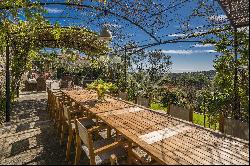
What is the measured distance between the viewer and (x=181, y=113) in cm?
459

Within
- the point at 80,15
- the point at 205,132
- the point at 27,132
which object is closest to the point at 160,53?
the point at 80,15

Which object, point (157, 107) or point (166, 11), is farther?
point (157, 107)

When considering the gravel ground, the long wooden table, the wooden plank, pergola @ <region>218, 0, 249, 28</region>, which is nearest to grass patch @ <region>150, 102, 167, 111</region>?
the gravel ground

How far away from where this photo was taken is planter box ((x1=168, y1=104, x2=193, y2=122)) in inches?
172

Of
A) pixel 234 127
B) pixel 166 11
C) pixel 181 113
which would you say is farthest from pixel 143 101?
pixel 234 127

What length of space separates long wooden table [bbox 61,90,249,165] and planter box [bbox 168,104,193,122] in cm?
50

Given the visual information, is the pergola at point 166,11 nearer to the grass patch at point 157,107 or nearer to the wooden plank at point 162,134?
the wooden plank at point 162,134

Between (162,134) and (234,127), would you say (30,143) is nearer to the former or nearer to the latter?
(162,134)

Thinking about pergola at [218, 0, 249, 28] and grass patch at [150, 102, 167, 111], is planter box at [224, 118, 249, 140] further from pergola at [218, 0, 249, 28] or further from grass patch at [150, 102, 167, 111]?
grass patch at [150, 102, 167, 111]

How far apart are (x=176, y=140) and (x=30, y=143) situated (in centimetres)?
354

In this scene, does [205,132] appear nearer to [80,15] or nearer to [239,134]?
[239,134]

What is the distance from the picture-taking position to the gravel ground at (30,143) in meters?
4.34

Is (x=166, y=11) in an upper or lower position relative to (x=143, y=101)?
upper

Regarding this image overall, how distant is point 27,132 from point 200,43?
472 cm
